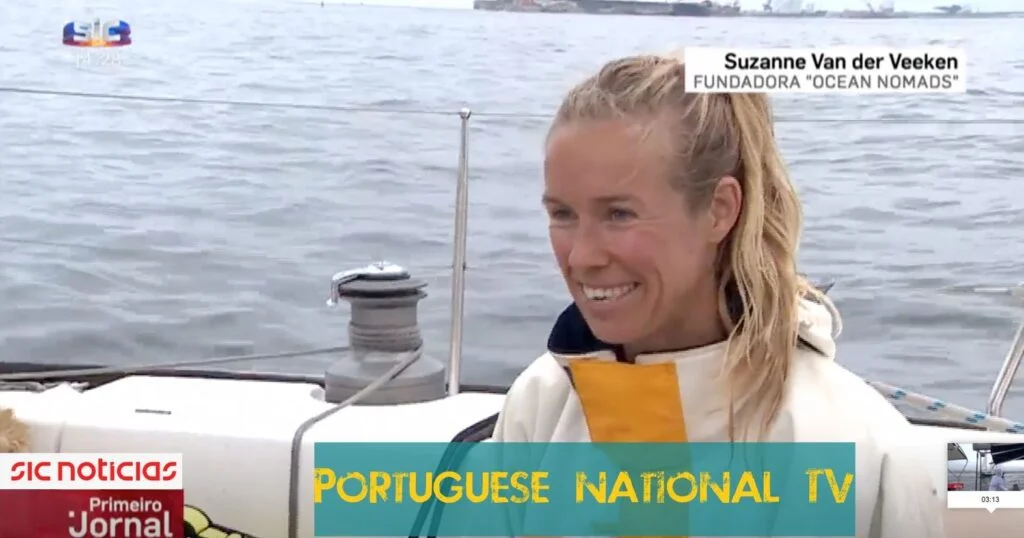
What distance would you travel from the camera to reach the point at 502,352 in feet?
11.2

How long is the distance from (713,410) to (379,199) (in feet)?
12.7

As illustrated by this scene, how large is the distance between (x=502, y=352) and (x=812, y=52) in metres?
2.42

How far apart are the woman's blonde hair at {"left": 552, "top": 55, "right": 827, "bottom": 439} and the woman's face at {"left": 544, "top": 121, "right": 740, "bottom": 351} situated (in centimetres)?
1

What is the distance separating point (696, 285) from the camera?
0.98 metres

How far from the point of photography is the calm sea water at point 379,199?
3.42 metres

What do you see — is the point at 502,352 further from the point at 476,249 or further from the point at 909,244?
the point at 909,244

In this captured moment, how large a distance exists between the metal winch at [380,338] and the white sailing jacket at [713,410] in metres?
0.60

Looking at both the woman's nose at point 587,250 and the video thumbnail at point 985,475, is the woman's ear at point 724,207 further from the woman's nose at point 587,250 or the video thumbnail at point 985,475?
the video thumbnail at point 985,475

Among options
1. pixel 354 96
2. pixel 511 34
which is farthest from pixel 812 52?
pixel 354 96

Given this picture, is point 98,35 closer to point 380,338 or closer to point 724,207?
point 380,338

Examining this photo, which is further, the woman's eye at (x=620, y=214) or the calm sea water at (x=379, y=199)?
the calm sea water at (x=379, y=199)
